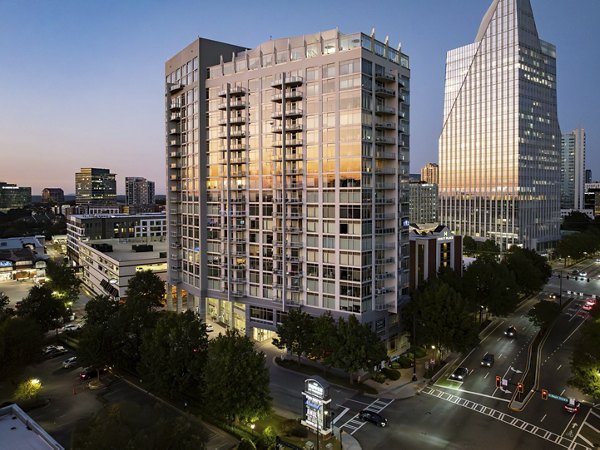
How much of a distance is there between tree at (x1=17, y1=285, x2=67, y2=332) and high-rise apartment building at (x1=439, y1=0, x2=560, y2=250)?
154167mm

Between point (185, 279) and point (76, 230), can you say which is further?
point (76, 230)

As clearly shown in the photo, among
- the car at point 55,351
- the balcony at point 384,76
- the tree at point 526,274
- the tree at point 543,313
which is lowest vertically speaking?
the car at point 55,351

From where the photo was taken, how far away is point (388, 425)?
47.5m

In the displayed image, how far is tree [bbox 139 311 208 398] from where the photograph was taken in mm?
49844

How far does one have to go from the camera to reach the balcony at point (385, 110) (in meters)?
66.1

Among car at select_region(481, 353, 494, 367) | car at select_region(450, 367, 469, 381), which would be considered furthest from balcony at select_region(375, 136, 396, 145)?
car at select_region(481, 353, 494, 367)

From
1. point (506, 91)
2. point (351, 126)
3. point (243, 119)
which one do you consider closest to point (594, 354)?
point (351, 126)

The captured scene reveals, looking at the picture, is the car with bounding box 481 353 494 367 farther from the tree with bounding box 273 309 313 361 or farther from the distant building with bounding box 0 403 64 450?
the distant building with bounding box 0 403 64 450

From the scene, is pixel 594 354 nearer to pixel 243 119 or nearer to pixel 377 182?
pixel 377 182

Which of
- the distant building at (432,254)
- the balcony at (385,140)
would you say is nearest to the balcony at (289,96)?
the balcony at (385,140)

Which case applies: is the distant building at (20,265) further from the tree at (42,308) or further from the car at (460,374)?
the car at (460,374)

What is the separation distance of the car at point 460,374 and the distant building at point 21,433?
4932cm

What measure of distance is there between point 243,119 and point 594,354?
6343cm

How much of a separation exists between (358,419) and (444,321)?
21.9m
